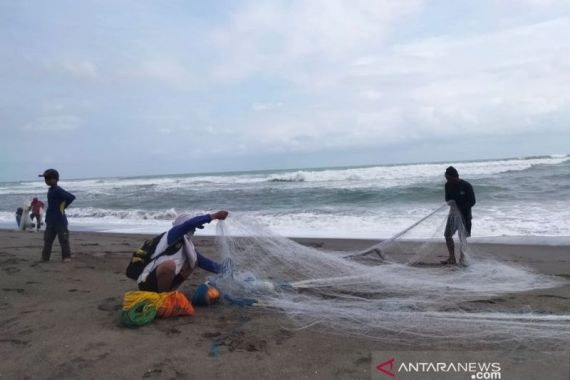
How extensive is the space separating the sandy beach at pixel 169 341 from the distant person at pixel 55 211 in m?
1.34

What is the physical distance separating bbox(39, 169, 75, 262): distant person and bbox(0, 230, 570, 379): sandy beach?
1340mm

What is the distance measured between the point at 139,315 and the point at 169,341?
458 mm

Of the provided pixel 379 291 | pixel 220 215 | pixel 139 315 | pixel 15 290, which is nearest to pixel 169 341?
pixel 139 315

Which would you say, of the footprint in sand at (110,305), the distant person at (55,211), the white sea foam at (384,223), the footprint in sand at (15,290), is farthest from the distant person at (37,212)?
the footprint in sand at (110,305)

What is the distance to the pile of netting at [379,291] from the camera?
3.33 m

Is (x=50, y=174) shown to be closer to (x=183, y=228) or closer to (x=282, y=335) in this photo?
(x=183, y=228)

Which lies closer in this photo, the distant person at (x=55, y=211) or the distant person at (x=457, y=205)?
the distant person at (x=457, y=205)

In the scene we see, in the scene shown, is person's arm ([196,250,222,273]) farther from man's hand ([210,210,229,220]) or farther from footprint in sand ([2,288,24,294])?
footprint in sand ([2,288,24,294])

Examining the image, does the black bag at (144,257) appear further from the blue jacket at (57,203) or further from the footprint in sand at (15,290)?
the blue jacket at (57,203)

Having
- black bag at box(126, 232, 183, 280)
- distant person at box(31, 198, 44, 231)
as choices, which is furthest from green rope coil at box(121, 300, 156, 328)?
distant person at box(31, 198, 44, 231)

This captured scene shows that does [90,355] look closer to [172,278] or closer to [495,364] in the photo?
[172,278]

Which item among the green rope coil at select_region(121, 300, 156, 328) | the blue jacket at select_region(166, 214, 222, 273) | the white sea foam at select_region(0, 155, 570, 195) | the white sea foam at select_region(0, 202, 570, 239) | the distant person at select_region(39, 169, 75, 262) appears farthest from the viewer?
the white sea foam at select_region(0, 155, 570, 195)

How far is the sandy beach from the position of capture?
2943mm

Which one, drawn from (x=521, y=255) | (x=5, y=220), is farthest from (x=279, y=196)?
(x=521, y=255)
